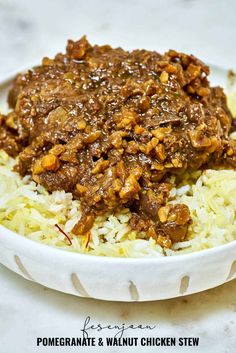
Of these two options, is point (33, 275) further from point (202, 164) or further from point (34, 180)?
point (202, 164)

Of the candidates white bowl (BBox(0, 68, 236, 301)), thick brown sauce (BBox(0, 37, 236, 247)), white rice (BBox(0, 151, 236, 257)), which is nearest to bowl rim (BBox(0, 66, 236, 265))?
white bowl (BBox(0, 68, 236, 301))

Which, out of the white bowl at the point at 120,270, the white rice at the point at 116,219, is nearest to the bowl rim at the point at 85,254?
the white bowl at the point at 120,270

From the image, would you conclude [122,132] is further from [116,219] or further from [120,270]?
[120,270]

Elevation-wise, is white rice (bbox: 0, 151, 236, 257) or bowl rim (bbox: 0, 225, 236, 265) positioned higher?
white rice (bbox: 0, 151, 236, 257)

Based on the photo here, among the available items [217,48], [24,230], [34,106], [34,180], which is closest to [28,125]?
[34,106]

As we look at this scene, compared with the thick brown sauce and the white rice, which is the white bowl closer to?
the white rice

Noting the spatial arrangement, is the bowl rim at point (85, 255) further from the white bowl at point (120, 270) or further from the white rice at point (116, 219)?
the white rice at point (116, 219)
